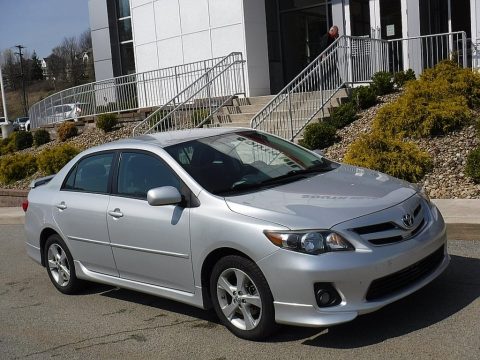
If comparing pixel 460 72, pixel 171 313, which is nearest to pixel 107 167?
pixel 171 313

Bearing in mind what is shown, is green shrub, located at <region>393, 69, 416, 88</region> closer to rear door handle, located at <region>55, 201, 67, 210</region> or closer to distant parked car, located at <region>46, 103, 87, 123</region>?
rear door handle, located at <region>55, 201, 67, 210</region>

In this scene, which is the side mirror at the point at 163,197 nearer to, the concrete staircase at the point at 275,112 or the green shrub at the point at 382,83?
the concrete staircase at the point at 275,112

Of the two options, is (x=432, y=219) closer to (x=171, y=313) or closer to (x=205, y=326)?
(x=205, y=326)

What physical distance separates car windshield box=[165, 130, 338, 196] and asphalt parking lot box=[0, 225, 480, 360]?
1.21 meters

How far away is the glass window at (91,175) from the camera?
19.3 ft

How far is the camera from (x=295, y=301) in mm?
4230

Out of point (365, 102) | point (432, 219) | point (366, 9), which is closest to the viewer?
point (432, 219)

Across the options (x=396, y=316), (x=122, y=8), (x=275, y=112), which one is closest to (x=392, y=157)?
(x=275, y=112)

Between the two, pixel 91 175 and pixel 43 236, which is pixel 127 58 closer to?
pixel 43 236

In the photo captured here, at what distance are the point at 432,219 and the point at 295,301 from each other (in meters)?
1.42

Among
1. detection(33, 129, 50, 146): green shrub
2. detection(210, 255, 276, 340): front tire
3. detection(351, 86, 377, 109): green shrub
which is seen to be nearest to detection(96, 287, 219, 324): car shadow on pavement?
detection(210, 255, 276, 340): front tire

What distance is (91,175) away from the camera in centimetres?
611

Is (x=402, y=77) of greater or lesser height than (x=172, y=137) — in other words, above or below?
above

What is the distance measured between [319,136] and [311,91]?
2.29 m
